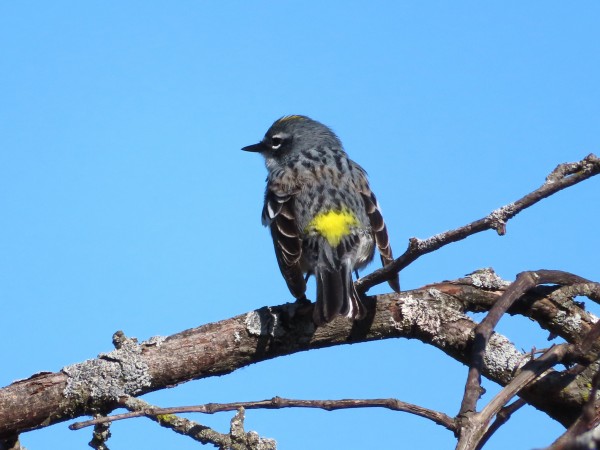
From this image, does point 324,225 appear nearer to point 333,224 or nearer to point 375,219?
point 333,224

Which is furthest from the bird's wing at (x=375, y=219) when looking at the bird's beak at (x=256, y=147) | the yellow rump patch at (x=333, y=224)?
the bird's beak at (x=256, y=147)

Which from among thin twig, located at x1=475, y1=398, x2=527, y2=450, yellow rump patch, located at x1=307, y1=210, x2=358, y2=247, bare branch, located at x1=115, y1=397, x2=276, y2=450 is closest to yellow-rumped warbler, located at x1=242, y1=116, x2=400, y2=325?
yellow rump patch, located at x1=307, y1=210, x2=358, y2=247

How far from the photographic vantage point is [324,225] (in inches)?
273

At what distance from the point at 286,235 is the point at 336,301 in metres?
1.35

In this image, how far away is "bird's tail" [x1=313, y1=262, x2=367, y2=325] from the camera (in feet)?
18.0

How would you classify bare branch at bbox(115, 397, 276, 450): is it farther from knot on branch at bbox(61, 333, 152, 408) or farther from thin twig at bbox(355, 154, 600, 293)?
thin twig at bbox(355, 154, 600, 293)

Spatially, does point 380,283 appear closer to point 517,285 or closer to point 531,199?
point 517,285

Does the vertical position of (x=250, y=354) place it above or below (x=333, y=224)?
below

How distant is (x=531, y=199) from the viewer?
4.40m

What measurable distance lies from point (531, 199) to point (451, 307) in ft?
4.90

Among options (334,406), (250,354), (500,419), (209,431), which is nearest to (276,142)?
(250,354)

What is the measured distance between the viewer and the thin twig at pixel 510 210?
431cm

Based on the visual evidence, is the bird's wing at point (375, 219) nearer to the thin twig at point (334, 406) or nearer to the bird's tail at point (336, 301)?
the bird's tail at point (336, 301)

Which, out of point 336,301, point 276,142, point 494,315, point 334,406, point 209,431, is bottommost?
point 334,406
